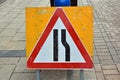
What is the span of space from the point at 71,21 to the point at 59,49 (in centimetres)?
43

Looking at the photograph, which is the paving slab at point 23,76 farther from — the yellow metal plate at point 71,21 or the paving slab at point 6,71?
the yellow metal plate at point 71,21

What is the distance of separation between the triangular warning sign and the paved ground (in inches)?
28.4

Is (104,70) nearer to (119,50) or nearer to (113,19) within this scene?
(119,50)

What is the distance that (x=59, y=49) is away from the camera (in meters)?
4.01

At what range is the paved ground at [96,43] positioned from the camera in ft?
16.1

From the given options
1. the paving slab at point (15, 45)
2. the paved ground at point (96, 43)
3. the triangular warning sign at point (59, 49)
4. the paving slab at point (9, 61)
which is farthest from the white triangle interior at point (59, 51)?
the paving slab at point (15, 45)

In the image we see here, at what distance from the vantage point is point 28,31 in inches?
159

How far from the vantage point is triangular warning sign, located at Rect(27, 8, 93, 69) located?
394 cm

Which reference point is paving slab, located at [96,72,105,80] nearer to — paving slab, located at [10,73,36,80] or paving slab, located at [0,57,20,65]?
paving slab, located at [10,73,36,80]

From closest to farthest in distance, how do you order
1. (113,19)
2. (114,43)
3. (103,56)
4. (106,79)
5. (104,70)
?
(106,79), (104,70), (103,56), (114,43), (113,19)

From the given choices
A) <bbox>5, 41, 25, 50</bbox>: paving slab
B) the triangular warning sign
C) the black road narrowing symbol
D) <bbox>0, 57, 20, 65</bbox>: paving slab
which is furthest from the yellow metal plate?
<bbox>5, 41, 25, 50</bbox>: paving slab

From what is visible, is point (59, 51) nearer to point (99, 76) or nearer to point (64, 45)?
point (64, 45)

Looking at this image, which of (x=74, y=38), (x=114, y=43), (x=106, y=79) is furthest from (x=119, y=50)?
(x=74, y=38)

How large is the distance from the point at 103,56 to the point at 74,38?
189 centimetres
